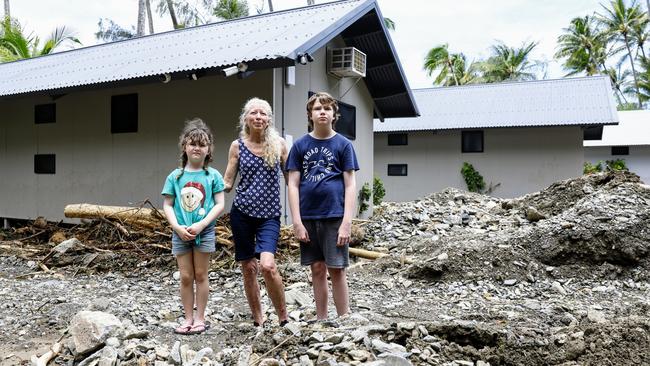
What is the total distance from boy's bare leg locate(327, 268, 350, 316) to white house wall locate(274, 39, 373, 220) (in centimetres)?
504

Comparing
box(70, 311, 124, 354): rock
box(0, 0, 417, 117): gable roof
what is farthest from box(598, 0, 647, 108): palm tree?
box(70, 311, 124, 354): rock

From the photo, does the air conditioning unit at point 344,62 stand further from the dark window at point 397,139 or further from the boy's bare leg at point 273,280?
the dark window at point 397,139

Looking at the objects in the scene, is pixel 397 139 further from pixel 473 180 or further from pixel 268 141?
pixel 268 141

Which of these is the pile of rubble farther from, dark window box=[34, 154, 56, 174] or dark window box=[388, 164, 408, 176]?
dark window box=[388, 164, 408, 176]

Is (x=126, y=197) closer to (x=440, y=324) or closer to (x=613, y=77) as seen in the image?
(x=440, y=324)

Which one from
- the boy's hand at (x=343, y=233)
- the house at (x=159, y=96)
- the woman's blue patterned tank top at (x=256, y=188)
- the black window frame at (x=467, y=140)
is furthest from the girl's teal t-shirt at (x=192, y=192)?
the black window frame at (x=467, y=140)

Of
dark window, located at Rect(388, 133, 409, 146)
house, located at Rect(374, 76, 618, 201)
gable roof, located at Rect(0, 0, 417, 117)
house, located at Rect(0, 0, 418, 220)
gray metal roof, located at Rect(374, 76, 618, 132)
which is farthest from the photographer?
dark window, located at Rect(388, 133, 409, 146)

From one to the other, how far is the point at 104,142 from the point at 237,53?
3.71 m

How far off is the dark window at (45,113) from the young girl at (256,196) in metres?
8.56

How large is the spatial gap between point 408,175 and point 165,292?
15399 mm

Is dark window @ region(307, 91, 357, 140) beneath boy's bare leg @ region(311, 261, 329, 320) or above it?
above

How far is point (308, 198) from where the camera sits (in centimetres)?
410

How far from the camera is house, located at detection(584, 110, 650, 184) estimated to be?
26.7 metres

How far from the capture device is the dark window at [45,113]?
11.3 m
